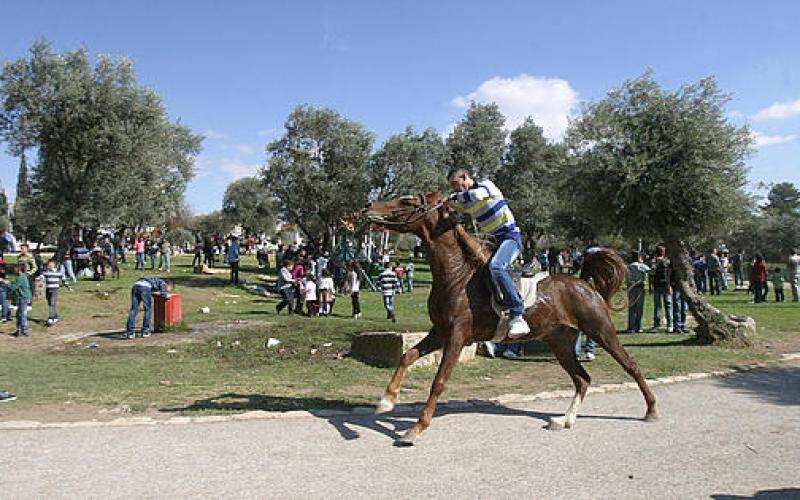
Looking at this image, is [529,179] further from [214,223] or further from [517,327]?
[214,223]

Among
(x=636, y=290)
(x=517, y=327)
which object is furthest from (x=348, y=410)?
(x=636, y=290)

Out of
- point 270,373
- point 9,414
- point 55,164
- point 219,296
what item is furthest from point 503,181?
point 9,414

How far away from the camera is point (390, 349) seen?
33.0 ft

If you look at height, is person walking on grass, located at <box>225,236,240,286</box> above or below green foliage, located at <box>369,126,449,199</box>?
below

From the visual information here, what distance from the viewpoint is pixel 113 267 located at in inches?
1015

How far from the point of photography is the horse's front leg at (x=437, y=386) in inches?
214

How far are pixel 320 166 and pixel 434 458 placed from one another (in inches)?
1141

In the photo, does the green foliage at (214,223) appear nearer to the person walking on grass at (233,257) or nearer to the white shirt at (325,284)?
the person walking on grass at (233,257)

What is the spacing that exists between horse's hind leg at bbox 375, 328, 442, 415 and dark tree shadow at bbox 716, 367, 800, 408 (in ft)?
16.2

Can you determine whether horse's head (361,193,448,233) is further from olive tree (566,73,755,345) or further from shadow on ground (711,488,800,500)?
olive tree (566,73,755,345)

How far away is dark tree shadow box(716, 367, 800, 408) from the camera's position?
7664mm

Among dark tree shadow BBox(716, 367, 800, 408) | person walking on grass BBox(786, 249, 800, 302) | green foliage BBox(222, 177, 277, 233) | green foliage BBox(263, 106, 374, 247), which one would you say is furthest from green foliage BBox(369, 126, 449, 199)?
green foliage BBox(222, 177, 277, 233)

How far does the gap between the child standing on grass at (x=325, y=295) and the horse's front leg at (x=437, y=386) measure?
1293cm

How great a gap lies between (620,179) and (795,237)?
5275 centimetres
